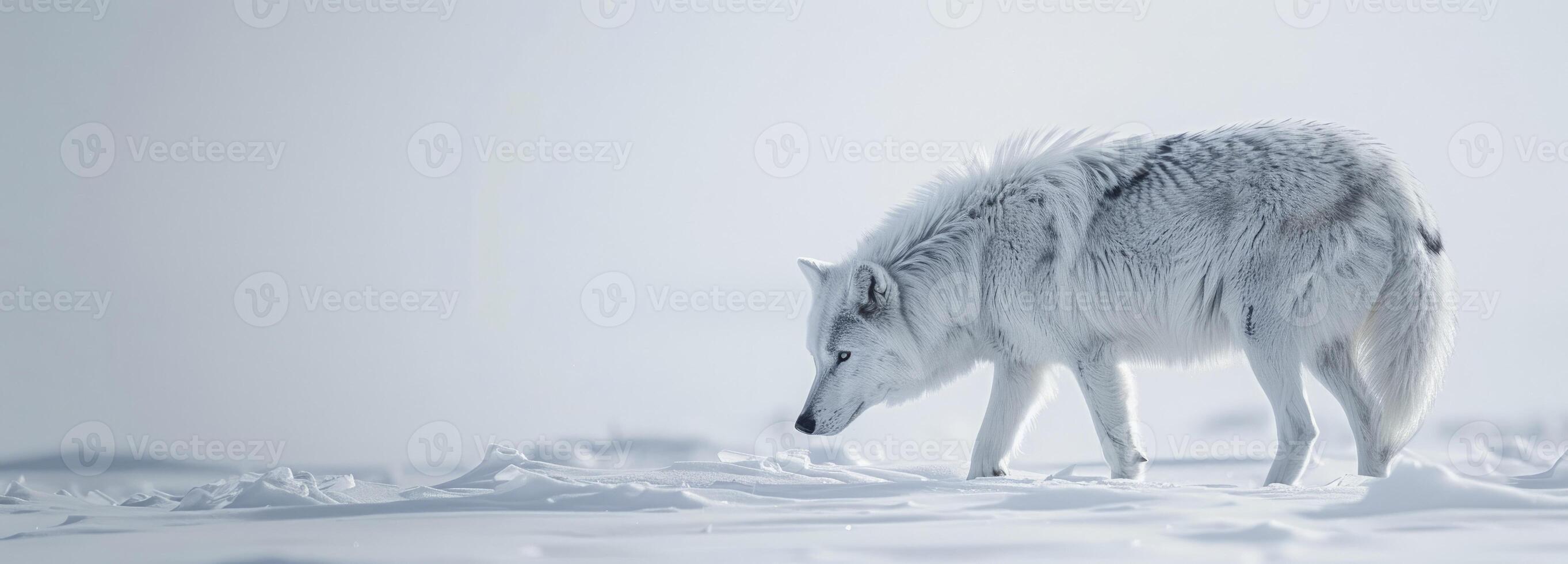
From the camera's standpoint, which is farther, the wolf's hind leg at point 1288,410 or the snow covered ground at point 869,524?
the wolf's hind leg at point 1288,410

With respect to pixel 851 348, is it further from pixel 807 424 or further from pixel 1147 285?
pixel 1147 285

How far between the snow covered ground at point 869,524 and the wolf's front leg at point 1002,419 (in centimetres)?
152

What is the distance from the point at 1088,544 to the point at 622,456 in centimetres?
604

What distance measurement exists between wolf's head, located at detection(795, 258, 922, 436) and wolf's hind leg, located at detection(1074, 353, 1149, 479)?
3.89 feet

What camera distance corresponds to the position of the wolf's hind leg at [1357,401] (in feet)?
18.5

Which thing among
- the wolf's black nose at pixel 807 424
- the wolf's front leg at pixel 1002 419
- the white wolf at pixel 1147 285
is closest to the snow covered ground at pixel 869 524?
the white wolf at pixel 1147 285

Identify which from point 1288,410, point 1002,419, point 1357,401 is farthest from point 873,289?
point 1357,401

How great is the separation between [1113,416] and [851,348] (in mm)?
1670

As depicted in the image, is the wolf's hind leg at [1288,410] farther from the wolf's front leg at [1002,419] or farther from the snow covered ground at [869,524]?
the wolf's front leg at [1002,419]

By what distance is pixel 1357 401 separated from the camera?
564 centimetres

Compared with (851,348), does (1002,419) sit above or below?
below

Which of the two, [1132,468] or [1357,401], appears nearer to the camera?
[1357,401]

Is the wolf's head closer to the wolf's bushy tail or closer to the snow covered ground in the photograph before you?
the snow covered ground

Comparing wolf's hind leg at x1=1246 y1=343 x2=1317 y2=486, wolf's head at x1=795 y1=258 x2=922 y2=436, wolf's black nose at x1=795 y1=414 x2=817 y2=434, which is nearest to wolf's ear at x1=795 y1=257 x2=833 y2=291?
wolf's head at x1=795 y1=258 x2=922 y2=436
